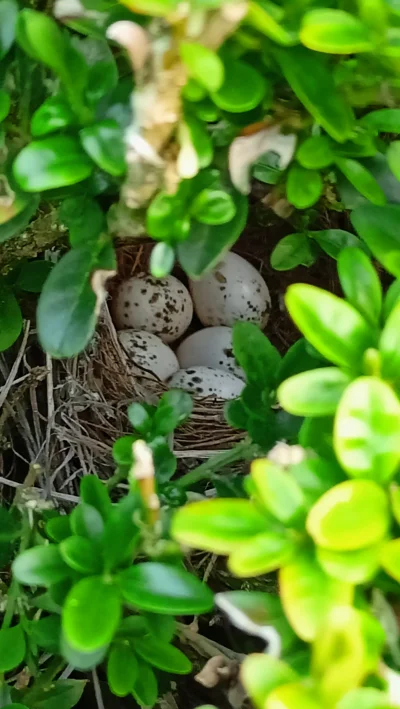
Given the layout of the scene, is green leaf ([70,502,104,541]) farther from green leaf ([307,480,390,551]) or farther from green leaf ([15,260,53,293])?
green leaf ([15,260,53,293])

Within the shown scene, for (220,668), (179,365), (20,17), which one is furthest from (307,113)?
(179,365)

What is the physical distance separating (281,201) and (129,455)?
6.8 inches

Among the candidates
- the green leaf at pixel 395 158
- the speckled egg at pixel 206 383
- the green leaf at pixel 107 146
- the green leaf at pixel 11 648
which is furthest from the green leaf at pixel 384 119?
the speckled egg at pixel 206 383

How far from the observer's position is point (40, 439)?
2.38 feet

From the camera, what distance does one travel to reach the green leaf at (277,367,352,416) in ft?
0.81

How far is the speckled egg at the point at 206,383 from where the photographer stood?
92 centimetres

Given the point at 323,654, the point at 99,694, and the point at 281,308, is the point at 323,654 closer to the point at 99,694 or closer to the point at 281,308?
the point at 99,694

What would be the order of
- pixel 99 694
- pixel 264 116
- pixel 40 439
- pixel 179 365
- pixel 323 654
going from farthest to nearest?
1. pixel 179 365
2. pixel 40 439
3. pixel 99 694
4. pixel 264 116
5. pixel 323 654

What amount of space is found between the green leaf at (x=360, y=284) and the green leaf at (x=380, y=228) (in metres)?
0.01

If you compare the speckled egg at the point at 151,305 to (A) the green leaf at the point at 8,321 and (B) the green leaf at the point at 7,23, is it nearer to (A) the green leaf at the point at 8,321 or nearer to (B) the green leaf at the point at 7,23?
(A) the green leaf at the point at 8,321

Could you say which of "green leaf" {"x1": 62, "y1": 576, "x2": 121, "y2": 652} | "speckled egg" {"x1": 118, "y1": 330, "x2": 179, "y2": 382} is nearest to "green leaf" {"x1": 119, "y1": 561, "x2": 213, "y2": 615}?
"green leaf" {"x1": 62, "y1": 576, "x2": 121, "y2": 652}

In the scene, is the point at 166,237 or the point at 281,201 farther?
the point at 281,201

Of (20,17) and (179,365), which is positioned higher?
(20,17)

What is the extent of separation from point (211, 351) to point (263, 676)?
2.59 ft
